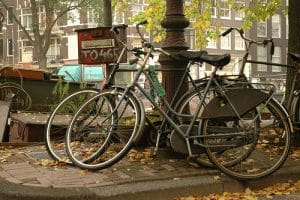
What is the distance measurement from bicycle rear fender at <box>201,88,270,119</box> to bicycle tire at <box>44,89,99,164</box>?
1.20 m

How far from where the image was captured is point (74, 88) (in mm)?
12258

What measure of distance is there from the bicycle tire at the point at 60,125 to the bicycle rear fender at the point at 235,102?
3.94 ft

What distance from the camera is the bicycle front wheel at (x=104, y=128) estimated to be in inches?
189

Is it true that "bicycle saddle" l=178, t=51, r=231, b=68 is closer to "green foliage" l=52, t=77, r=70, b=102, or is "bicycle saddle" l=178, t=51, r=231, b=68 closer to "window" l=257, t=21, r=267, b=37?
"green foliage" l=52, t=77, r=70, b=102

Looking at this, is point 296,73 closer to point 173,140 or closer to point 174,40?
point 174,40

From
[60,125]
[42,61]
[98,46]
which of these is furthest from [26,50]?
[60,125]

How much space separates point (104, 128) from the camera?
4.96 metres

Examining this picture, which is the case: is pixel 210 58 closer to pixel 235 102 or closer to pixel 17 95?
pixel 235 102

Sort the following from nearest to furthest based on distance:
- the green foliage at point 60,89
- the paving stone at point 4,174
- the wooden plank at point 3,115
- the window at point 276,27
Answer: the paving stone at point 4,174, the wooden plank at point 3,115, the green foliage at point 60,89, the window at point 276,27

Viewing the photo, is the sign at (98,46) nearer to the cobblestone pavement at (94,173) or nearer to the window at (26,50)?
the cobblestone pavement at (94,173)

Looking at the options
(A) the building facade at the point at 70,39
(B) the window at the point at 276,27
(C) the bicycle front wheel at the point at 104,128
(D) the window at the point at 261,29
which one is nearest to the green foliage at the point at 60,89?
(C) the bicycle front wheel at the point at 104,128

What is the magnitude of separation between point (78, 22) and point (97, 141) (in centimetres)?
4225

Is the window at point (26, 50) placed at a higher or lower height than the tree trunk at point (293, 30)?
higher

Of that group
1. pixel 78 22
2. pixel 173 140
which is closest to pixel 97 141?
pixel 173 140
